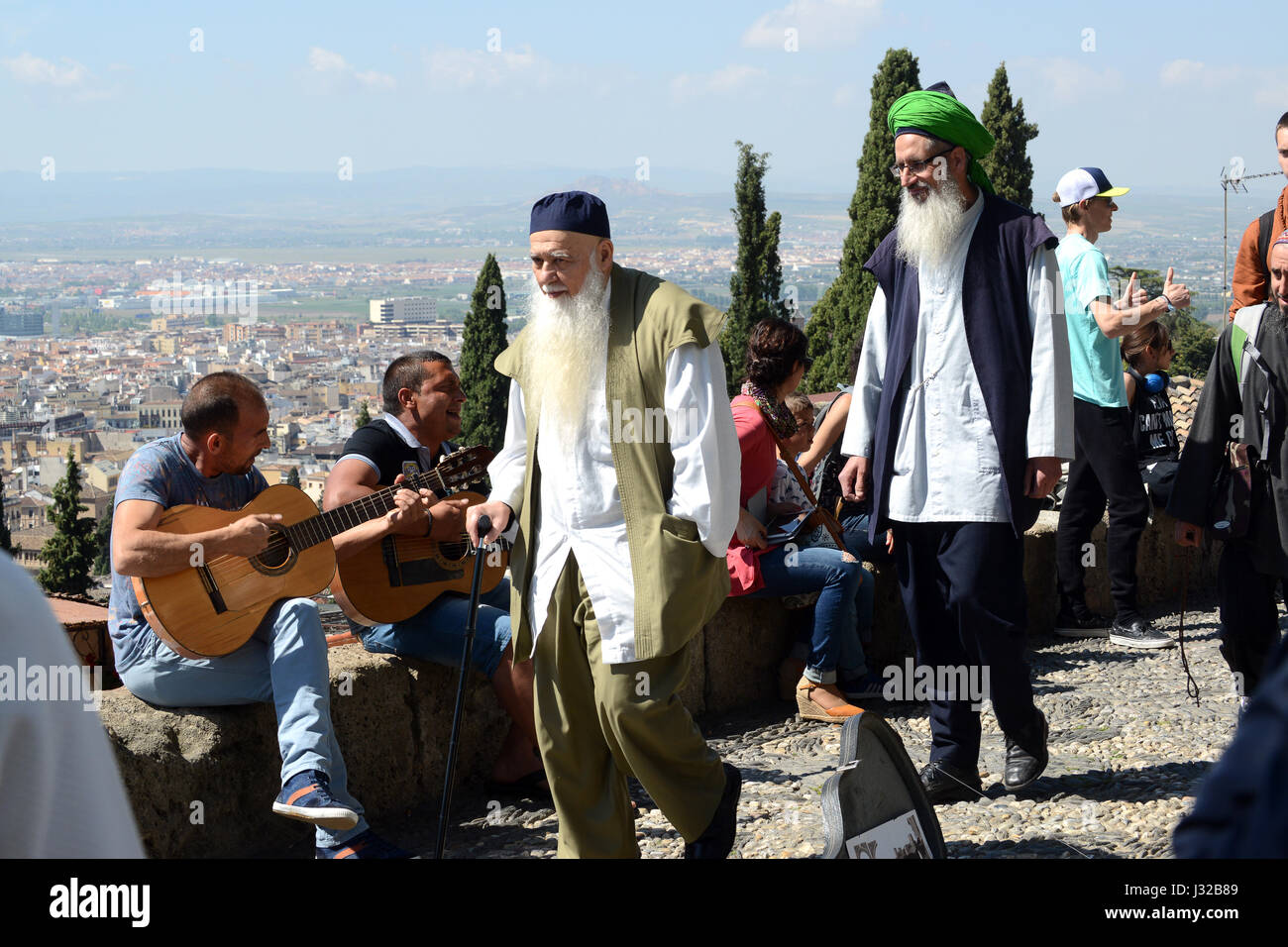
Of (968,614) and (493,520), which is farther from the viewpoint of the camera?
(968,614)

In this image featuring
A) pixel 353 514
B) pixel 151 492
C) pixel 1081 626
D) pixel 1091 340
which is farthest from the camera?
pixel 1081 626

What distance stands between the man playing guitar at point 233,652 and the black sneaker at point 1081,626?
372 cm

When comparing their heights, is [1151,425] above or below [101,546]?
above

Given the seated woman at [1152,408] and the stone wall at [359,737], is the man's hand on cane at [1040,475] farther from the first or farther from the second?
the seated woman at [1152,408]

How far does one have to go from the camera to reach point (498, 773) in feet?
13.4

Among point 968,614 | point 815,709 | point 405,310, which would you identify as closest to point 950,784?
point 968,614

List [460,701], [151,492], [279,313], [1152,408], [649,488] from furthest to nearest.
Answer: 1. [279,313]
2. [1152,408]
3. [151,492]
4. [460,701]
5. [649,488]

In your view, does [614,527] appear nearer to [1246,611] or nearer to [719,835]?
[719,835]

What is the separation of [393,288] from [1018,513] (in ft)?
363

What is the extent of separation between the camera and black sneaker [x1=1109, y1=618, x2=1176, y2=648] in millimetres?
5648

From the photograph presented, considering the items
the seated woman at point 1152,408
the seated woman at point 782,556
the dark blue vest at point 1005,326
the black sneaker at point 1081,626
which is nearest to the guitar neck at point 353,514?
the seated woman at point 782,556

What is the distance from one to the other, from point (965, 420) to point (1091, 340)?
2.05 meters

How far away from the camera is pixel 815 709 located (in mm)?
4734

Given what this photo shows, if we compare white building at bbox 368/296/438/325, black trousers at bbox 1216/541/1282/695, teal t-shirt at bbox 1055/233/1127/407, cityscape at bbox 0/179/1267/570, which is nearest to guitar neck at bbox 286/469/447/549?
black trousers at bbox 1216/541/1282/695
